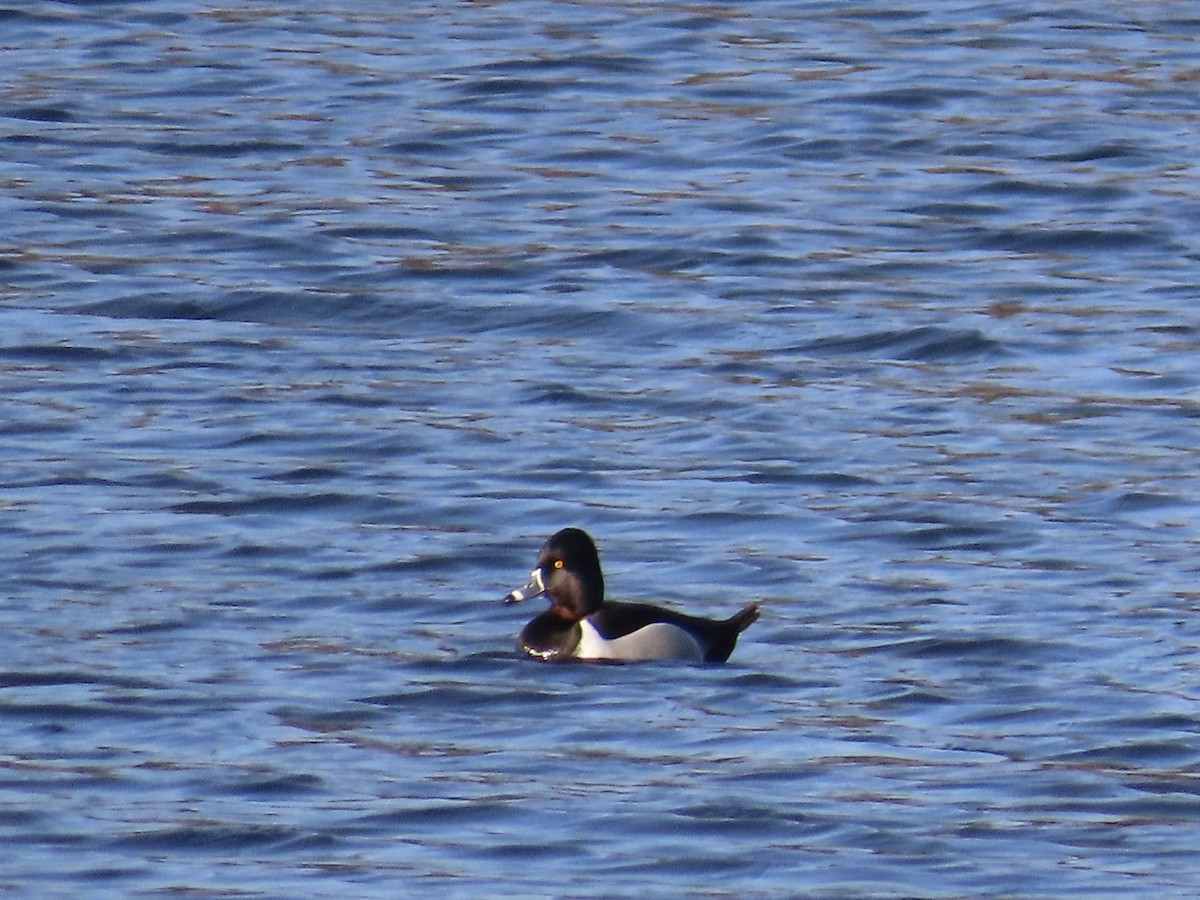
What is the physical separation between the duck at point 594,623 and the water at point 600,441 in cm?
13

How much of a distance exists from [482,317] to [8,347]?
2.19 meters

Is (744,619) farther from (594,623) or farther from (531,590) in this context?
(531,590)

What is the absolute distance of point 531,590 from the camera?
1112 centimetres

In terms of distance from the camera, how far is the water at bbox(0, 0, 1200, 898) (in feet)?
28.8

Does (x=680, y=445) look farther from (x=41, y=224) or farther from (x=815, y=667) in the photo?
(x=41, y=224)

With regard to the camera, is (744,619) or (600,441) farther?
(600,441)

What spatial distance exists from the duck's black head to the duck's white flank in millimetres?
91

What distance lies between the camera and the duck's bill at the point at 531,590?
436 inches

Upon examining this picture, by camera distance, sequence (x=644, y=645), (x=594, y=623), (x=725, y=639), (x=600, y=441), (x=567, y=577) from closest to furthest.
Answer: (x=725, y=639) → (x=644, y=645) → (x=594, y=623) → (x=567, y=577) → (x=600, y=441)

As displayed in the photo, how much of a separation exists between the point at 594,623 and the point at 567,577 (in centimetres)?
22

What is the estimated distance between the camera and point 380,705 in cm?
988

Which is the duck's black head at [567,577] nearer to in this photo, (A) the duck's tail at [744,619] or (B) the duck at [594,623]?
(B) the duck at [594,623]

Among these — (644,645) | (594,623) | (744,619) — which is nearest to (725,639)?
(744,619)

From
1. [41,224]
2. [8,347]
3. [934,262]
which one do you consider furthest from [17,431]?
[934,262]
